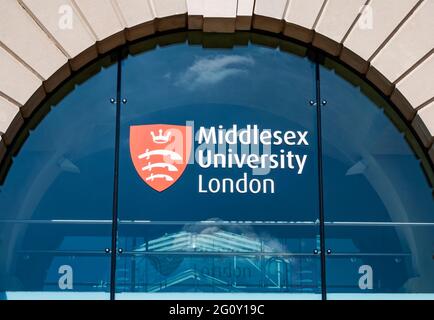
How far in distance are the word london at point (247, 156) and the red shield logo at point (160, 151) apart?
219 millimetres

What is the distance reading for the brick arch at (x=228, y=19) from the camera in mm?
11156

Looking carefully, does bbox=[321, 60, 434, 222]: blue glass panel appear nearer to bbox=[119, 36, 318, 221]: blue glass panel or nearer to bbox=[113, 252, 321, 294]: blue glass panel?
bbox=[119, 36, 318, 221]: blue glass panel

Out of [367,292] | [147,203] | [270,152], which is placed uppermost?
[270,152]

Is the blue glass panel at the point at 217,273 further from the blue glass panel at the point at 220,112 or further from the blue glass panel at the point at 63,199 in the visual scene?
the blue glass panel at the point at 220,112

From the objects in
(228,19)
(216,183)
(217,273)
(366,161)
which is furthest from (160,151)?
(366,161)

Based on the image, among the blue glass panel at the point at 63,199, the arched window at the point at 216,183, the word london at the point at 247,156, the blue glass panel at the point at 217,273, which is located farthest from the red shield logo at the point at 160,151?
the blue glass panel at the point at 217,273

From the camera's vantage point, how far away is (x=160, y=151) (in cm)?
1141

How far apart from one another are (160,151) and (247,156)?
120cm

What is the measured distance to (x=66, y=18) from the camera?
11289 millimetres

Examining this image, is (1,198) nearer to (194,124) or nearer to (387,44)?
(194,124)

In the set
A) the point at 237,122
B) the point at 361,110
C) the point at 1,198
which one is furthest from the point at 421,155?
the point at 1,198

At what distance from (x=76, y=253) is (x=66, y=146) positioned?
147 centimetres

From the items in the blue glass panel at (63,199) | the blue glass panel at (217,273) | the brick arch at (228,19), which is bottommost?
the blue glass panel at (217,273)

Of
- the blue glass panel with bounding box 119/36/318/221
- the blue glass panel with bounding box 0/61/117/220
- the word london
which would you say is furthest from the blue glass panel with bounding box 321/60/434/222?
the blue glass panel with bounding box 0/61/117/220
